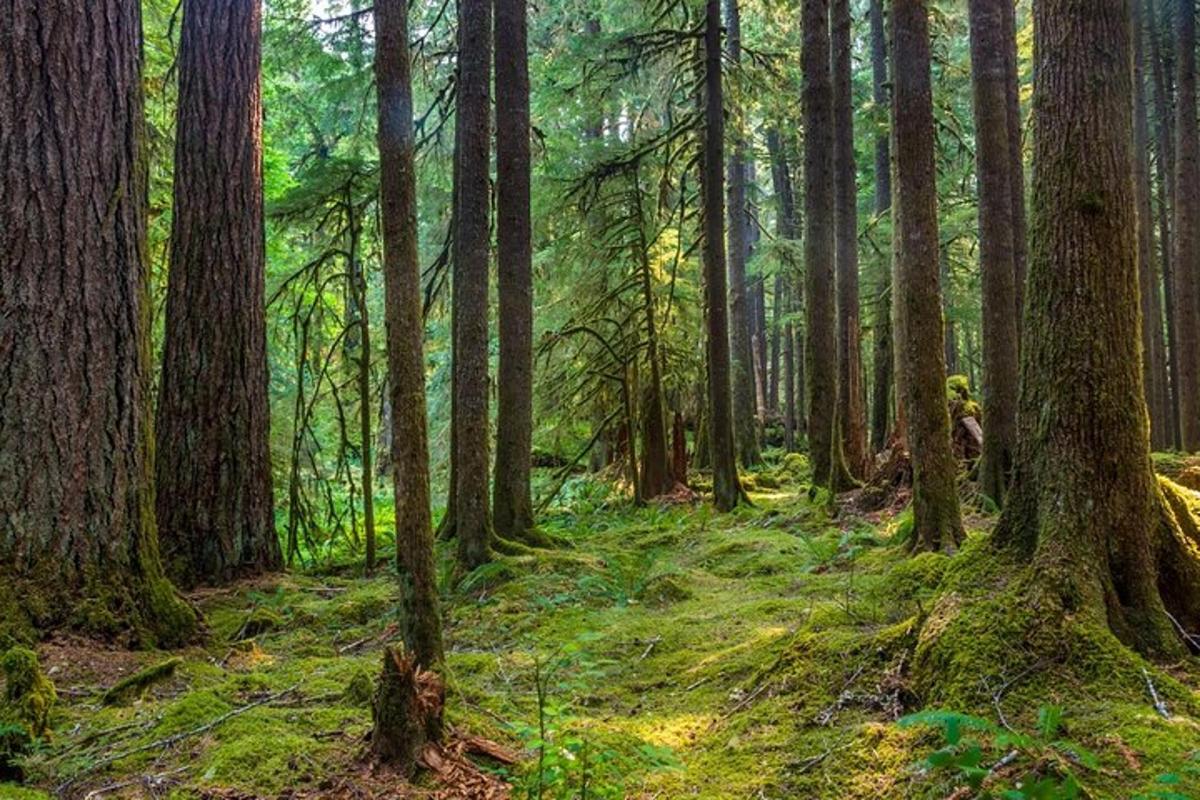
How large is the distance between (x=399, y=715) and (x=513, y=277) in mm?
6183

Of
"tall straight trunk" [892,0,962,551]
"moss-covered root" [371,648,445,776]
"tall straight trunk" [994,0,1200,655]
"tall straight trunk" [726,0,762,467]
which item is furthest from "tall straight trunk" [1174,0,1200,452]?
"moss-covered root" [371,648,445,776]

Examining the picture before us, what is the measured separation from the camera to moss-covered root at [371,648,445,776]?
113 inches

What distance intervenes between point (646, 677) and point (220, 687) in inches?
88.6

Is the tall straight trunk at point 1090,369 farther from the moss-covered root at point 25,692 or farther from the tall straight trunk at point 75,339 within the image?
the tall straight trunk at point 75,339

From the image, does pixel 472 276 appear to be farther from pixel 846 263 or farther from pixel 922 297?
pixel 846 263

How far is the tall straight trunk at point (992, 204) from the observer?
25.0ft

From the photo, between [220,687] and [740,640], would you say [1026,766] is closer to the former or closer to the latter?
[740,640]

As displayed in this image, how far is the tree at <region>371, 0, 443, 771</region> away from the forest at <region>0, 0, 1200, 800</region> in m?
0.02

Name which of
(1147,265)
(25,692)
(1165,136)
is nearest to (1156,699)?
(25,692)

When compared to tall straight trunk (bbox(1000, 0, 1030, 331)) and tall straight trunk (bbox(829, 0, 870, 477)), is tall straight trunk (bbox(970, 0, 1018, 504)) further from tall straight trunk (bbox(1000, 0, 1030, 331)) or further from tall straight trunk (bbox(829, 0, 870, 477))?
tall straight trunk (bbox(829, 0, 870, 477))

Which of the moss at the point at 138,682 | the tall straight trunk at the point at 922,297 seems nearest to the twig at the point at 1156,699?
the tall straight trunk at the point at 922,297

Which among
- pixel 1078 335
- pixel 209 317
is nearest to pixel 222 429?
pixel 209 317

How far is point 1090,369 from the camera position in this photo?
3.63 meters

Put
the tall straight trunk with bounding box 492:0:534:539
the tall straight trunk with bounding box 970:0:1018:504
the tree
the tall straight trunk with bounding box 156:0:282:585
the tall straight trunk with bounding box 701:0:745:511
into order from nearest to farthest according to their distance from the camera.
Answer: the tree < the tall straight trunk with bounding box 156:0:282:585 < the tall straight trunk with bounding box 970:0:1018:504 < the tall straight trunk with bounding box 492:0:534:539 < the tall straight trunk with bounding box 701:0:745:511
